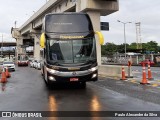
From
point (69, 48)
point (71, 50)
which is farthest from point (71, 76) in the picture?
point (69, 48)

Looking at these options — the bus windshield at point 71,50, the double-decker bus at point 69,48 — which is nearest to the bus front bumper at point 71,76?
the double-decker bus at point 69,48

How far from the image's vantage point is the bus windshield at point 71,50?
15391 mm

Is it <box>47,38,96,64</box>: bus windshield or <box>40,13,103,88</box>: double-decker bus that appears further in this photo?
<box>47,38,96,64</box>: bus windshield

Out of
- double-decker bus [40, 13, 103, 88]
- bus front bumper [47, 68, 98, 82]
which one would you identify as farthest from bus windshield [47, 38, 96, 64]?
bus front bumper [47, 68, 98, 82]

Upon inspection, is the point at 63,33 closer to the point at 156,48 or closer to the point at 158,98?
the point at 158,98

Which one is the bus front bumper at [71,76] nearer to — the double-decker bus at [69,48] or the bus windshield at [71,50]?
the double-decker bus at [69,48]

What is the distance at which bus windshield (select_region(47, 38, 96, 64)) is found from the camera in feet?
50.5

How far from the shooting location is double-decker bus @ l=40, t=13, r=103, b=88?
15125 millimetres

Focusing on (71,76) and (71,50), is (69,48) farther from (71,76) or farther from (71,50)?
(71,76)

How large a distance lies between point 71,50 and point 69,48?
173mm

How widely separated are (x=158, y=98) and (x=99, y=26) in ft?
68.7

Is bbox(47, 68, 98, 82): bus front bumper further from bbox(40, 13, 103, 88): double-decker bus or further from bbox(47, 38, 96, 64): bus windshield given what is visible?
bbox(47, 38, 96, 64): bus windshield

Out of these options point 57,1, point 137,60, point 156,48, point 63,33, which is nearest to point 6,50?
point 156,48

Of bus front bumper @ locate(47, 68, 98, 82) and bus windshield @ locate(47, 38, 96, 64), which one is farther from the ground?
bus windshield @ locate(47, 38, 96, 64)
